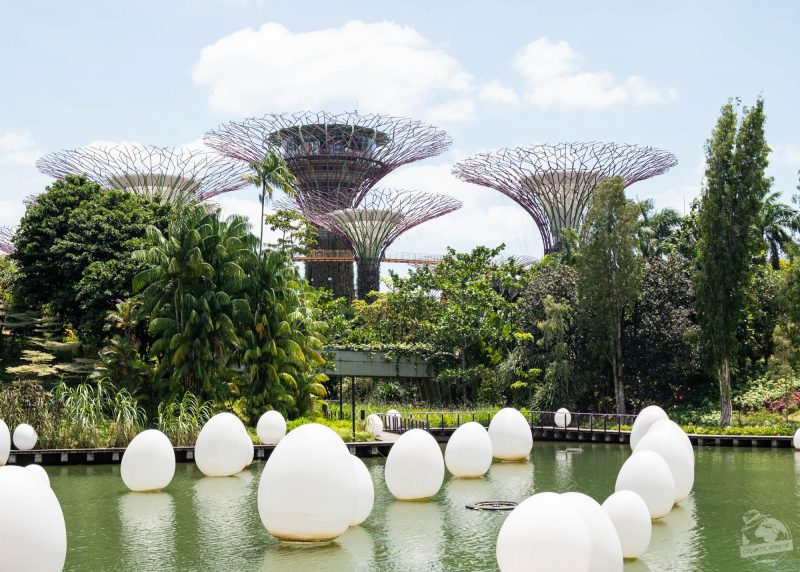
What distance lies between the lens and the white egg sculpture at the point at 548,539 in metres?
8.37

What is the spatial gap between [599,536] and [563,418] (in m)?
22.4

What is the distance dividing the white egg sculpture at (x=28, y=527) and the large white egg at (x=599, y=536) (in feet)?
18.5

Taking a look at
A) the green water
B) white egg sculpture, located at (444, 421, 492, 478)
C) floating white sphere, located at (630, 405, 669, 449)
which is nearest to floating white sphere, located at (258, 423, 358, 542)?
the green water

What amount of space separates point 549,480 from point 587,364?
17328 millimetres

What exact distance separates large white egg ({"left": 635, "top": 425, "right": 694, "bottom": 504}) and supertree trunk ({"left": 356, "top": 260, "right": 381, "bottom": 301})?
48.4m

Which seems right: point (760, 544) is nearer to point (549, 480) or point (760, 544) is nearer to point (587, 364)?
point (549, 480)

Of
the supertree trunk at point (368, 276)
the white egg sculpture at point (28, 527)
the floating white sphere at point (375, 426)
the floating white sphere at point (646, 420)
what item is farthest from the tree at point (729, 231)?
the supertree trunk at point (368, 276)

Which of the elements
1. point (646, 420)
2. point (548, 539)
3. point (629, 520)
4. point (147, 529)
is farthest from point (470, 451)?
point (548, 539)

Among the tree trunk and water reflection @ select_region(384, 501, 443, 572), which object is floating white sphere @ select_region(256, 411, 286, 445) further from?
the tree trunk

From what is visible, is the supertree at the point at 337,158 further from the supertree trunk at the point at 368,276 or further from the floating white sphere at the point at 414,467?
the floating white sphere at the point at 414,467

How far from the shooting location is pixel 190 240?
1055 inches

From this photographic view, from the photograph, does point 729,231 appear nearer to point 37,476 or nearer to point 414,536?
point 414,536

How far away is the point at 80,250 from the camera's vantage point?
104ft

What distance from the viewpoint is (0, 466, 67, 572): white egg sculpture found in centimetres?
867
